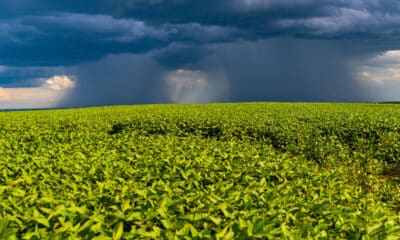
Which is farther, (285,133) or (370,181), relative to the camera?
(285,133)

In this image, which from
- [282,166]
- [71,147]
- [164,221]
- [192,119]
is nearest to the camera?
[164,221]

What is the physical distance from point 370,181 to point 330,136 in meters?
5.29

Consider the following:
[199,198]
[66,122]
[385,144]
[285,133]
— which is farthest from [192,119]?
[199,198]

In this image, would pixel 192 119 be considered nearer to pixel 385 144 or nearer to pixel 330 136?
pixel 330 136

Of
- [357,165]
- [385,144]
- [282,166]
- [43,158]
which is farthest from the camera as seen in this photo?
[385,144]

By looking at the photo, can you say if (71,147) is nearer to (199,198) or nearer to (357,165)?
(199,198)

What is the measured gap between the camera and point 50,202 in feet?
14.3

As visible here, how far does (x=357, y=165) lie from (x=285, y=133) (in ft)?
12.9

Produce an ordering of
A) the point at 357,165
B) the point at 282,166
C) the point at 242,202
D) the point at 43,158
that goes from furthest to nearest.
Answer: the point at 357,165
the point at 43,158
the point at 282,166
the point at 242,202

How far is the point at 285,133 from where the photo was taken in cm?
1661

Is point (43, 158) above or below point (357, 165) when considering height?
above

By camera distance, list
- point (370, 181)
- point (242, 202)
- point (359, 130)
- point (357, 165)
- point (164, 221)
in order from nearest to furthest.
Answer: point (164, 221), point (242, 202), point (370, 181), point (357, 165), point (359, 130)

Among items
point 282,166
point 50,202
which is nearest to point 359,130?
point 282,166

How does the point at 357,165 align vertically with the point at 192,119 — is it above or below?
below
